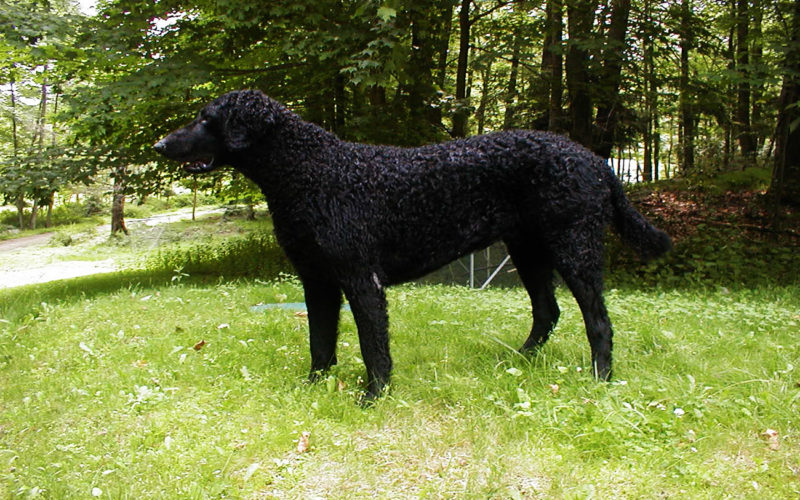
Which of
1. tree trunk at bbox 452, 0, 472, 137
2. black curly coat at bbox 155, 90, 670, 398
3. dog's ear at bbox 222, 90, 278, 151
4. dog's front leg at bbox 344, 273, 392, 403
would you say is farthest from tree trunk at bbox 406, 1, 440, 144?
dog's front leg at bbox 344, 273, 392, 403

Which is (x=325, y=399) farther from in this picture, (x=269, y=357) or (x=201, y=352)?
(x=201, y=352)

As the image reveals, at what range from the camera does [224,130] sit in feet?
9.86

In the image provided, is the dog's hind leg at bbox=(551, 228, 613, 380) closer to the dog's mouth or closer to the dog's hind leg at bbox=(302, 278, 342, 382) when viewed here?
the dog's hind leg at bbox=(302, 278, 342, 382)

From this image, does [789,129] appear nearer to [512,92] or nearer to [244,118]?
[512,92]

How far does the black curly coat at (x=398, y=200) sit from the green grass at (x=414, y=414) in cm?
43

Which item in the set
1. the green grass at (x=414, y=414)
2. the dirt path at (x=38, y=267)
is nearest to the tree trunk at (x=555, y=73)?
the green grass at (x=414, y=414)

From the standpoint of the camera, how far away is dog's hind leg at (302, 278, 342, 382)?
338cm

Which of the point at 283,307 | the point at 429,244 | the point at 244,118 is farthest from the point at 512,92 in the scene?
the point at 244,118

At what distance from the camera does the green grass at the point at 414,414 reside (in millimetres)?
2287

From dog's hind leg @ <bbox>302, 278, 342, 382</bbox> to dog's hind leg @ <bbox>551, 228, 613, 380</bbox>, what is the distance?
1.42 metres

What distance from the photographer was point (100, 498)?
218 cm

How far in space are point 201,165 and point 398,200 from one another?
3.76ft

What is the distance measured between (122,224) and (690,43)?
56.8 ft

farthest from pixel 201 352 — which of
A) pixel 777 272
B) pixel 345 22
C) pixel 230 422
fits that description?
pixel 777 272
